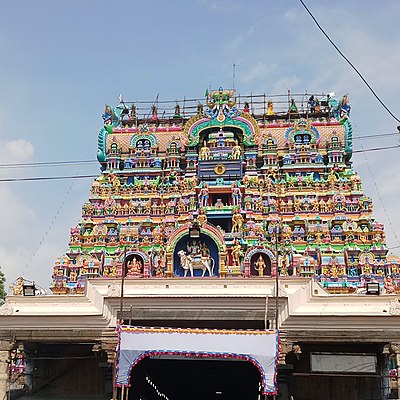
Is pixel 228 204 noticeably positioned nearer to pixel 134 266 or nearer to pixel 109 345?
pixel 134 266

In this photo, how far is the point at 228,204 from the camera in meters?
36.3

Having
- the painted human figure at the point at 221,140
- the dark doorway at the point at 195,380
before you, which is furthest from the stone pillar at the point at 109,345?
the painted human figure at the point at 221,140

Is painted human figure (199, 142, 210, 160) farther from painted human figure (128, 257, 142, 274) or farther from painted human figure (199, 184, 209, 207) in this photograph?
painted human figure (128, 257, 142, 274)

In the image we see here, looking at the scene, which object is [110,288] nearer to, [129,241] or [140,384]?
[140,384]

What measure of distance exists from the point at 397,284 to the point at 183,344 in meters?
18.7

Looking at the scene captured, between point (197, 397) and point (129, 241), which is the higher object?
point (129, 241)

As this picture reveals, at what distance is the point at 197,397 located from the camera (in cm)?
2377

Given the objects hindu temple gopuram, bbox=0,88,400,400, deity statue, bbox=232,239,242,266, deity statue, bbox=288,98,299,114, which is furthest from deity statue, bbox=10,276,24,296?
deity statue, bbox=288,98,299,114

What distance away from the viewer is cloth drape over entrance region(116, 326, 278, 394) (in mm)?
16016

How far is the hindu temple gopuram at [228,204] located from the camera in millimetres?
31547

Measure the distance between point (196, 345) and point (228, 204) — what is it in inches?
805

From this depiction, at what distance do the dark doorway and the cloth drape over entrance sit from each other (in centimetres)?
330

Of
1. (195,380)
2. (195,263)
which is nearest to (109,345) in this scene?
(195,380)

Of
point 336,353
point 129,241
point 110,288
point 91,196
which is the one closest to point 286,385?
point 336,353
